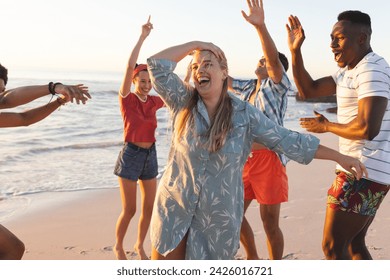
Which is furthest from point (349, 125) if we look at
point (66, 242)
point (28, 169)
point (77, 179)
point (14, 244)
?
point (28, 169)

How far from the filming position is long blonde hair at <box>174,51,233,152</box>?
115 inches

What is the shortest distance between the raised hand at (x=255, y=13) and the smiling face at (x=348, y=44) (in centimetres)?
53

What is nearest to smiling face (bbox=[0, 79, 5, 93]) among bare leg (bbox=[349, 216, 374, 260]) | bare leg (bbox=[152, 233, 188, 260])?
bare leg (bbox=[152, 233, 188, 260])

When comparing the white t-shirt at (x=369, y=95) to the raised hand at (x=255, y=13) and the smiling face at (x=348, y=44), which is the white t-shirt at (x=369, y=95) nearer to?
the smiling face at (x=348, y=44)

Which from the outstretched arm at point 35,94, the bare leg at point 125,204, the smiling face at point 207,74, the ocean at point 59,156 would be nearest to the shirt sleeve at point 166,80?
the smiling face at point 207,74

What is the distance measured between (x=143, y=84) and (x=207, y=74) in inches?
86.2

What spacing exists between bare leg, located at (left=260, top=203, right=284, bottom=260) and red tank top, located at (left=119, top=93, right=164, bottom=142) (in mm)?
1381

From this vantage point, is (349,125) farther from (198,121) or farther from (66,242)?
(66,242)

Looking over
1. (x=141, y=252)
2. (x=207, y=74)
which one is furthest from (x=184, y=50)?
(x=141, y=252)

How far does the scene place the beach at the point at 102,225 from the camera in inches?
215

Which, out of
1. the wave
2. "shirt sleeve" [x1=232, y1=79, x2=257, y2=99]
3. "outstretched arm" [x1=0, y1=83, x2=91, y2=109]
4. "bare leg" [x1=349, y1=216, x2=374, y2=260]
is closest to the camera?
"outstretched arm" [x1=0, y1=83, x2=91, y2=109]

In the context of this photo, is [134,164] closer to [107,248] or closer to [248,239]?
[107,248]

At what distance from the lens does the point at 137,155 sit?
503 centimetres

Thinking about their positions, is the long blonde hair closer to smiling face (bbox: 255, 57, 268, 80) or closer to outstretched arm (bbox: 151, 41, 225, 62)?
outstretched arm (bbox: 151, 41, 225, 62)
